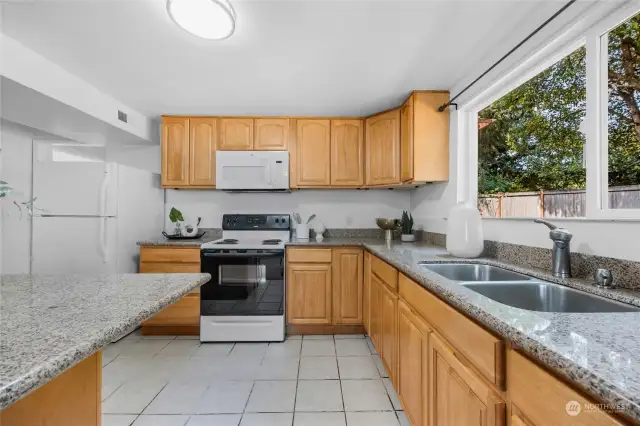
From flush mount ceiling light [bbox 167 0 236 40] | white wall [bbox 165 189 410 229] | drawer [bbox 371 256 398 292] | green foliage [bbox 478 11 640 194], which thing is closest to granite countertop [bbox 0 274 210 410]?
drawer [bbox 371 256 398 292]

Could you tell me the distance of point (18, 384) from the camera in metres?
0.44

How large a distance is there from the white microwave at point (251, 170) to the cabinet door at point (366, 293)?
1.12 metres

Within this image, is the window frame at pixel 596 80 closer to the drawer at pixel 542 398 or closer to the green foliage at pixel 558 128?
the green foliage at pixel 558 128

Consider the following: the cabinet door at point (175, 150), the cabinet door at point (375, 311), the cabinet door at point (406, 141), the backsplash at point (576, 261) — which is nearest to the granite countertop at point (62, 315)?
the cabinet door at point (375, 311)

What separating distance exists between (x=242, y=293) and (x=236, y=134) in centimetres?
163

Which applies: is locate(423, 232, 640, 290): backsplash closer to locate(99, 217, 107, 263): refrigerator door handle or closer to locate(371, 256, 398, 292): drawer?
locate(371, 256, 398, 292): drawer

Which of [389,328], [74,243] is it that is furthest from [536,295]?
[74,243]

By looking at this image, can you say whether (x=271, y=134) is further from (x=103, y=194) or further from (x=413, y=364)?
(x=413, y=364)

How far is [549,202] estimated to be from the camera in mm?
1624

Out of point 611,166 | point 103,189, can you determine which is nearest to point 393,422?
point 611,166

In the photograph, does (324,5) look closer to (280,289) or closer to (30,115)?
(280,289)

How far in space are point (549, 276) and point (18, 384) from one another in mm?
1675

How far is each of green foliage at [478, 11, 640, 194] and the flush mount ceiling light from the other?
1.76 m

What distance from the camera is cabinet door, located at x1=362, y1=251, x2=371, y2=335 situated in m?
2.64
